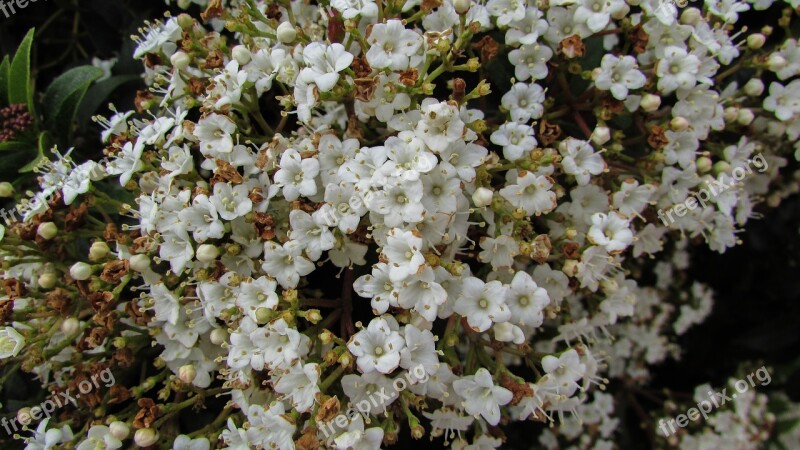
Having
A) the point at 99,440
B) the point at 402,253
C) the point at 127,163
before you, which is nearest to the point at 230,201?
the point at 127,163

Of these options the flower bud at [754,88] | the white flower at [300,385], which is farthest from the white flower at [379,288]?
the flower bud at [754,88]

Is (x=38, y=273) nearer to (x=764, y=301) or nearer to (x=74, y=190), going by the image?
(x=74, y=190)

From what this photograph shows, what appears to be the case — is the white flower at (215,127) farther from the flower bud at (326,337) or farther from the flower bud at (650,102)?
the flower bud at (650,102)

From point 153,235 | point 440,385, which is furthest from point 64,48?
point 440,385

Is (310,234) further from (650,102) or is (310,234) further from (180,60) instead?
(650,102)

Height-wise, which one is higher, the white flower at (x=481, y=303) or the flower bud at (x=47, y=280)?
the flower bud at (x=47, y=280)

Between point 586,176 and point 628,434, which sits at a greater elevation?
point 586,176

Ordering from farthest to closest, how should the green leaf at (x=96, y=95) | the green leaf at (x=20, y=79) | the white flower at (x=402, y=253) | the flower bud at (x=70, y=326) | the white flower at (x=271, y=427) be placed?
the green leaf at (x=96, y=95)
the green leaf at (x=20, y=79)
the flower bud at (x=70, y=326)
the white flower at (x=271, y=427)
the white flower at (x=402, y=253)
